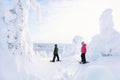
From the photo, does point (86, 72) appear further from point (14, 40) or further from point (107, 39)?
point (107, 39)

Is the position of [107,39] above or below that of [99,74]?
above

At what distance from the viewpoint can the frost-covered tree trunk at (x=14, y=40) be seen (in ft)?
38.7

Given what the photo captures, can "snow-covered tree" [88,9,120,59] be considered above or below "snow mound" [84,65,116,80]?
above

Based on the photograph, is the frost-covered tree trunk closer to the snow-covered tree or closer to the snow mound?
the snow mound

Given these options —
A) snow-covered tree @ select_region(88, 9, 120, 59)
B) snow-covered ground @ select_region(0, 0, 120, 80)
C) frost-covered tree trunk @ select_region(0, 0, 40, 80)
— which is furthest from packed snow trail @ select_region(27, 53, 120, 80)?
snow-covered tree @ select_region(88, 9, 120, 59)

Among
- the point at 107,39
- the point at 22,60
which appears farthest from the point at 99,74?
the point at 107,39

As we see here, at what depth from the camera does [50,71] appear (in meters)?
13.8

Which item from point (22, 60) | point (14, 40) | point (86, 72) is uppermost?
point (14, 40)

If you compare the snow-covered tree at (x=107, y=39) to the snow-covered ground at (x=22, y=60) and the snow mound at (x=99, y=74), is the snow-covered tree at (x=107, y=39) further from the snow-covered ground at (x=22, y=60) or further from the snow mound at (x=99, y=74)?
the snow mound at (x=99, y=74)

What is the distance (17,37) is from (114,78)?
6602mm

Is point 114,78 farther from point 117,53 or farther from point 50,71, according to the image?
point 117,53

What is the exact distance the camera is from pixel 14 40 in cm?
1319

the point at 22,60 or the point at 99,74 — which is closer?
the point at 99,74

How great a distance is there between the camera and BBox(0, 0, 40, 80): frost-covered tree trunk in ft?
38.7
